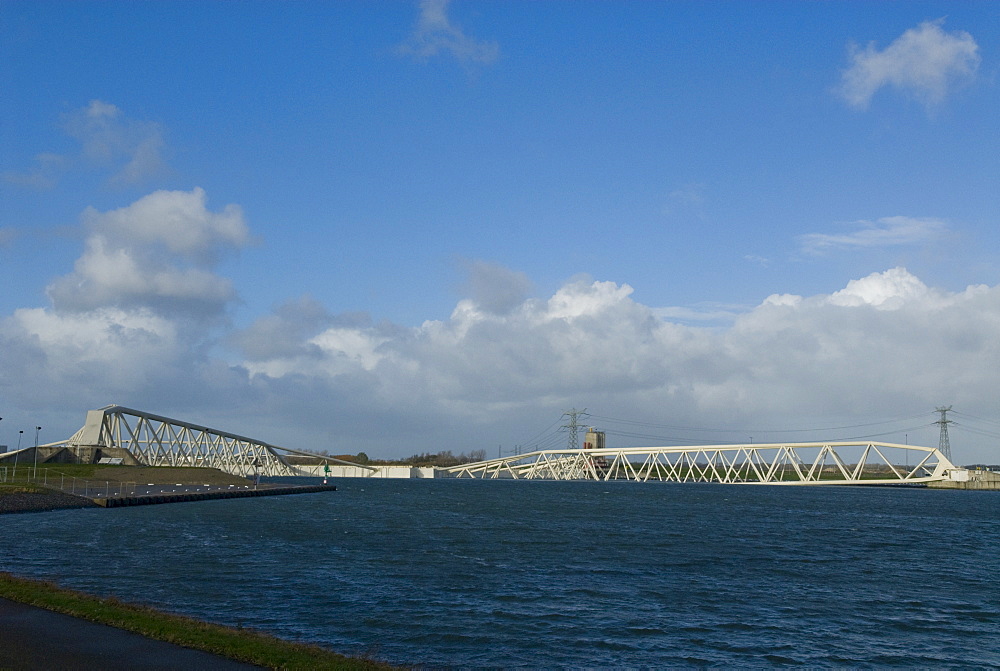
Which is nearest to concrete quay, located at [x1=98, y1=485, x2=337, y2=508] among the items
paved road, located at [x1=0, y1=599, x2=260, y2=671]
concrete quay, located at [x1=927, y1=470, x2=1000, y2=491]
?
paved road, located at [x1=0, y1=599, x2=260, y2=671]

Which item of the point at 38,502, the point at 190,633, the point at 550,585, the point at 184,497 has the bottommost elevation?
the point at 550,585

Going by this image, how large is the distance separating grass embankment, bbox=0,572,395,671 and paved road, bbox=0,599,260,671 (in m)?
0.31

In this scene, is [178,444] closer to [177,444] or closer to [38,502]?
[177,444]

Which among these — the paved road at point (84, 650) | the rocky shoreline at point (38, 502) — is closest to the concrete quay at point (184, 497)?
the rocky shoreline at point (38, 502)

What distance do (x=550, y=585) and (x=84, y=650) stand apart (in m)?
17.3

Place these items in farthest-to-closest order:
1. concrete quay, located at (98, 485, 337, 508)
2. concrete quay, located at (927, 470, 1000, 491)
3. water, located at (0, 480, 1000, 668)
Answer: concrete quay, located at (927, 470, 1000, 491), concrete quay, located at (98, 485, 337, 508), water, located at (0, 480, 1000, 668)

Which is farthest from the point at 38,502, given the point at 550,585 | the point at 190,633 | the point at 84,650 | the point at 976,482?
the point at 976,482

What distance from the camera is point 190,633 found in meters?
16.6

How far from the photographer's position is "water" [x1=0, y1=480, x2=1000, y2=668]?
813 inches

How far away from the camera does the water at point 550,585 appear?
20641 mm

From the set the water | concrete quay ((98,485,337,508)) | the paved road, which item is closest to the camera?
the paved road

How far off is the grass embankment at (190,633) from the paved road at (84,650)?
0.31 m

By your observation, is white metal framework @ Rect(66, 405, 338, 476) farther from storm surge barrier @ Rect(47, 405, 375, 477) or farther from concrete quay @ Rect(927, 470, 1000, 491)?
concrete quay @ Rect(927, 470, 1000, 491)

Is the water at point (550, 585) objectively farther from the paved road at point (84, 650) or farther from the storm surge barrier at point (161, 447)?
the storm surge barrier at point (161, 447)
